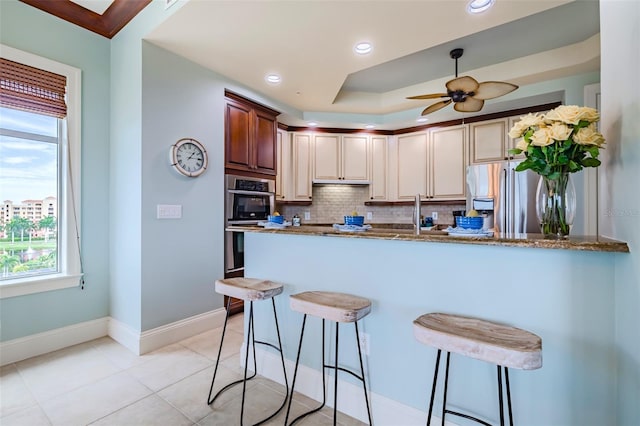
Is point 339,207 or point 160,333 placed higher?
point 339,207

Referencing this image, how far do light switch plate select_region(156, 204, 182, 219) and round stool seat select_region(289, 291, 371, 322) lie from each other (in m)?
1.65

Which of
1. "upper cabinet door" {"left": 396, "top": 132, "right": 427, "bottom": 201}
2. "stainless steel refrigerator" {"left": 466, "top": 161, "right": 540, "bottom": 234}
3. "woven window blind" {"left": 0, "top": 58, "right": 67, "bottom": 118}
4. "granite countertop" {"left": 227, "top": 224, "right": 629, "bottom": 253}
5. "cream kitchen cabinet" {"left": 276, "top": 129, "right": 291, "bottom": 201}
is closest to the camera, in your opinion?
"granite countertop" {"left": 227, "top": 224, "right": 629, "bottom": 253}

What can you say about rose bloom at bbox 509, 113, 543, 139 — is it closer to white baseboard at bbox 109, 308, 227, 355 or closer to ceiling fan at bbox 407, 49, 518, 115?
ceiling fan at bbox 407, 49, 518, 115

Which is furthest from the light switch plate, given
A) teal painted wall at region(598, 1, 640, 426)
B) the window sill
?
teal painted wall at region(598, 1, 640, 426)

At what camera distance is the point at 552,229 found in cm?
135

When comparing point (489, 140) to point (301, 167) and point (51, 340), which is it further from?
point (51, 340)

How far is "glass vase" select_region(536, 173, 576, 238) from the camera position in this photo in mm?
1313

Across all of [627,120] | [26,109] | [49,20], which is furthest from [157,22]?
[627,120]

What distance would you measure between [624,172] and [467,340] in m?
0.77

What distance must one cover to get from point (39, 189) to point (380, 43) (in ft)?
10.1

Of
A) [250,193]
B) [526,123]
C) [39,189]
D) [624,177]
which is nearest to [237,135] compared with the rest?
[250,193]

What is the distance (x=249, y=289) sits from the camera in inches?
68.2

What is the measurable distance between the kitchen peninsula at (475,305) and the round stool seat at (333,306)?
0.17m

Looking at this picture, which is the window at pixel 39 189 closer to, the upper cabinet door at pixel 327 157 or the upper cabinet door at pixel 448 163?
the upper cabinet door at pixel 327 157
